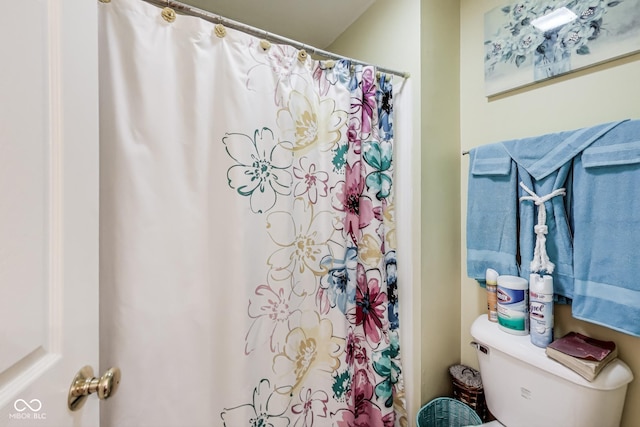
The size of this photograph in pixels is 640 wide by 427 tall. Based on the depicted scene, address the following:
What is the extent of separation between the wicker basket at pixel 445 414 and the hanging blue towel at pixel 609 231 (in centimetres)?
68

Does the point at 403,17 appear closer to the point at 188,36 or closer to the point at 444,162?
the point at 444,162

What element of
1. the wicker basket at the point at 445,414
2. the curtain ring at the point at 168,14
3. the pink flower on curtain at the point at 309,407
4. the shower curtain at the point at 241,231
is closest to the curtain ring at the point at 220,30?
the shower curtain at the point at 241,231

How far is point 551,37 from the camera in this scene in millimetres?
971

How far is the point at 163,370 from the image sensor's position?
2.71ft

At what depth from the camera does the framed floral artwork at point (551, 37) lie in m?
0.84

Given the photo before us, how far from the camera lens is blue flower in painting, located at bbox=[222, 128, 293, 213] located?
0.92m

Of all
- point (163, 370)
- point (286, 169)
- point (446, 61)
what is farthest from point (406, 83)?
point (163, 370)

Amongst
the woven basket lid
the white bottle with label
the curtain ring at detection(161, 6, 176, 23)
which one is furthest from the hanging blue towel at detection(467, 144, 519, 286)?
the curtain ring at detection(161, 6, 176, 23)
